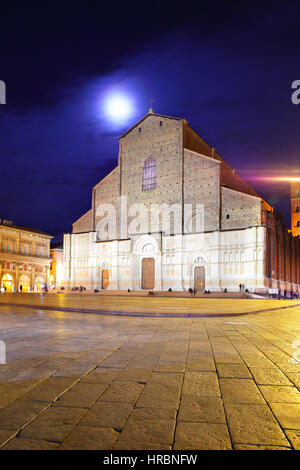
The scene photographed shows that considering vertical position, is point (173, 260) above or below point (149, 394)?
above

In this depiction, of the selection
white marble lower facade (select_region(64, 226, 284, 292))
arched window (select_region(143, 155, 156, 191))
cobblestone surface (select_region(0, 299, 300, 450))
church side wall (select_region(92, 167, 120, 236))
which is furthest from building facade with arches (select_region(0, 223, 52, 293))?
cobblestone surface (select_region(0, 299, 300, 450))

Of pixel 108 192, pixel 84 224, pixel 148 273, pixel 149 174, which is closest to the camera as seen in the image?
pixel 148 273

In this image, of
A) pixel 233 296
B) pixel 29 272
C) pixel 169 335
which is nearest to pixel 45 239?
pixel 29 272

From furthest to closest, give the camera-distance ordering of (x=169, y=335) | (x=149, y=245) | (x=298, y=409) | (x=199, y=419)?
(x=149, y=245) < (x=169, y=335) < (x=298, y=409) < (x=199, y=419)

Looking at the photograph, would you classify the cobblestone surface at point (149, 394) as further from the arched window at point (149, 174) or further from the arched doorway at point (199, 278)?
the arched window at point (149, 174)

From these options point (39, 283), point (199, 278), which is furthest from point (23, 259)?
point (199, 278)

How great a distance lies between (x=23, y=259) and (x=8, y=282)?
13.5 ft

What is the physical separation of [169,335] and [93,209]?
118ft

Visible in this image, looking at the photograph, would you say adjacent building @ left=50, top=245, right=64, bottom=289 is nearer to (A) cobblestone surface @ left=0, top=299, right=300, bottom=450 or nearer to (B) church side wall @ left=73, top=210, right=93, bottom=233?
(B) church side wall @ left=73, top=210, right=93, bottom=233

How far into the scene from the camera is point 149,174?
38.3 m

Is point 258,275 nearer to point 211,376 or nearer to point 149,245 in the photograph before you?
point 149,245

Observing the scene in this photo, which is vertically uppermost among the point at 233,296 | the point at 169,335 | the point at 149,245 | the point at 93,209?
the point at 93,209

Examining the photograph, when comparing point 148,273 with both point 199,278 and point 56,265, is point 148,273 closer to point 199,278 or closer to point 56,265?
point 199,278

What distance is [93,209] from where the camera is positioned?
136 ft
